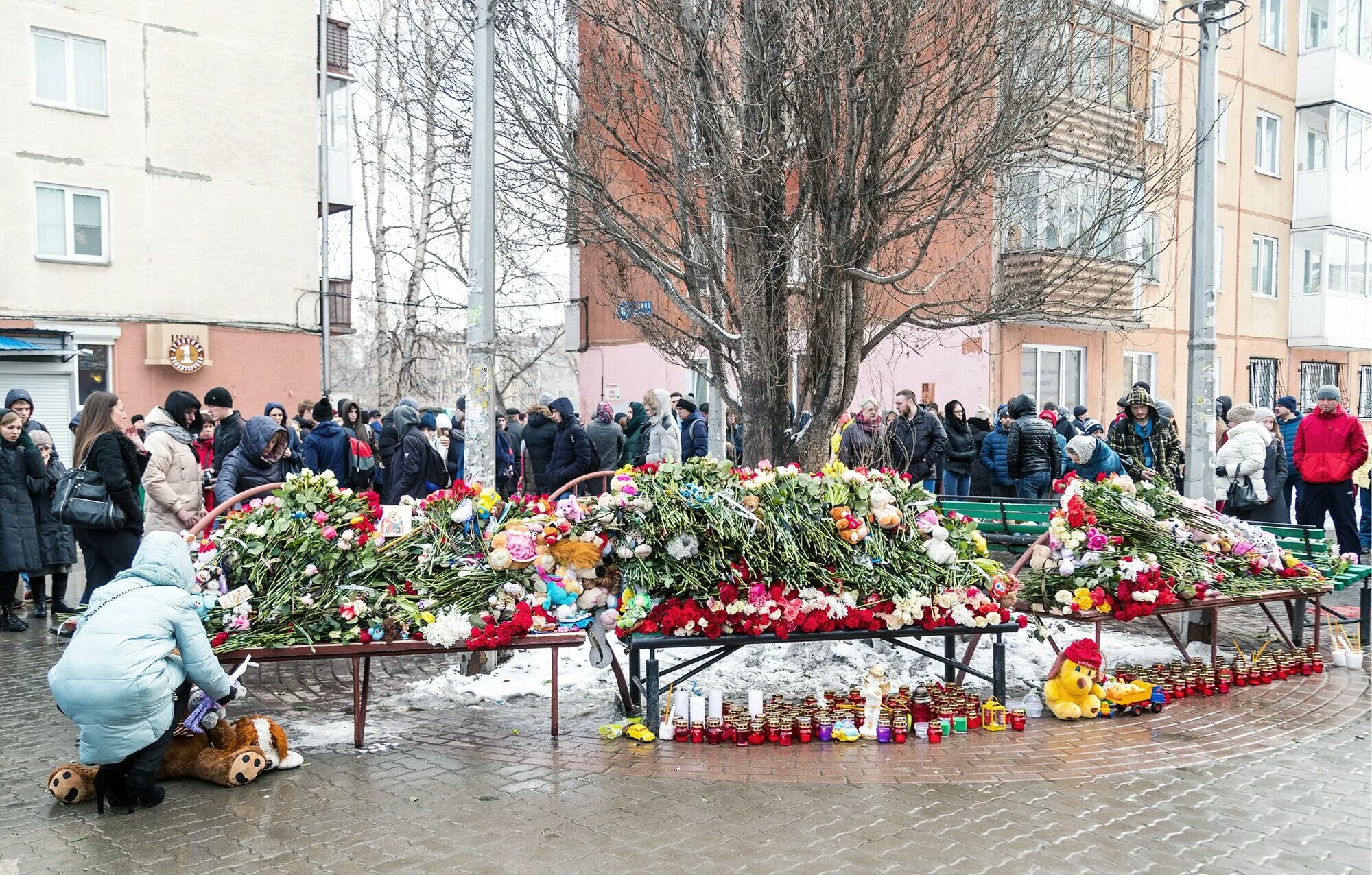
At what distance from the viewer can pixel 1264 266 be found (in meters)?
25.8

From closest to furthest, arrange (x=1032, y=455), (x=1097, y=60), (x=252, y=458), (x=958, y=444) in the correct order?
(x=1097, y=60) → (x=252, y=458) → (x=1032, y=455) → (x=958, y=444)

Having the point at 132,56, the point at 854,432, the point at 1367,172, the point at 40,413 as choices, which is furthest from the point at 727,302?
the point at 1367,172

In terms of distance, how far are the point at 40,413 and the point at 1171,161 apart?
1910cm

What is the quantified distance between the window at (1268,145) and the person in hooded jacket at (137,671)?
26206 mm

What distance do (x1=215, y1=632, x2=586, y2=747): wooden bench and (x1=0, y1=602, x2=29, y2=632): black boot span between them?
4.44m

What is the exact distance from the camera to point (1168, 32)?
20688 mm

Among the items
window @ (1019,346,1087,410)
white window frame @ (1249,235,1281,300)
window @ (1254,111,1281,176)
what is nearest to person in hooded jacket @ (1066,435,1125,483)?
window @ (1019,346,1087,410)

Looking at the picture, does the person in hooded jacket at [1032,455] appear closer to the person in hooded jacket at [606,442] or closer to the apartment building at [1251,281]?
the person in hooded jacket at [606,442]

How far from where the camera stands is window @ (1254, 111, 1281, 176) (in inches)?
992

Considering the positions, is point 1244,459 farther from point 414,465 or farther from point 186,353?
point 186,353

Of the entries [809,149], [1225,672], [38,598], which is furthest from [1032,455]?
[38,598]

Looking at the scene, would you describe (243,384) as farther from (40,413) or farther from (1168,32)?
(1168,32)

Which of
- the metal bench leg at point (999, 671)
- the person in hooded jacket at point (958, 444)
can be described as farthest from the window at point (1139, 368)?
the metal bench leg at point (999, 671)

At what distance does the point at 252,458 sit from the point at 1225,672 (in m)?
7.77
